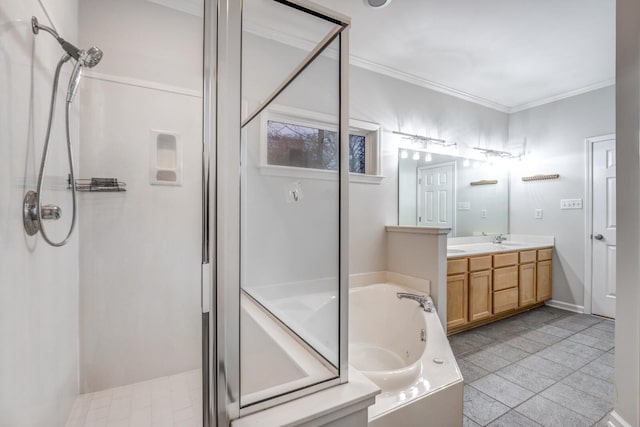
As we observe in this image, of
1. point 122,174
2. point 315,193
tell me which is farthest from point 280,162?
point 122,174

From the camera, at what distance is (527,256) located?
3.40 m

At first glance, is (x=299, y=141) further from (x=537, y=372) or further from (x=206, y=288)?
(x=537, y=372)

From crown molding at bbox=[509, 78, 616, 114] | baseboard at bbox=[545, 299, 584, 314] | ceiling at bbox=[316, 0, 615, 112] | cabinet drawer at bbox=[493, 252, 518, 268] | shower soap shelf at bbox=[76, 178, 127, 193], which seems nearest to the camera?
shower soap shelf at bbox=[76, 178, 127, 193]

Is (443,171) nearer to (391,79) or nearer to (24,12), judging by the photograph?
(391,79)

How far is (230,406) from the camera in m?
0.86

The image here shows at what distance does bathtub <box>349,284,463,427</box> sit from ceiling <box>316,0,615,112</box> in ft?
6.94

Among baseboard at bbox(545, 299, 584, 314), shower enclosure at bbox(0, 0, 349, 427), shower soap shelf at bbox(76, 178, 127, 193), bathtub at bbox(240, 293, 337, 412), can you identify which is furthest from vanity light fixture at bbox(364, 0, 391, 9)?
baseboard at bbox(545, 299, 584, 314)

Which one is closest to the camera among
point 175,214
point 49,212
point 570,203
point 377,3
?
point 49,212

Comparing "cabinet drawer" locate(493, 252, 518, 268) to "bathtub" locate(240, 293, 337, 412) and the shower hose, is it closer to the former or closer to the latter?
"bathtub" locate(240, 293, 337, 412)

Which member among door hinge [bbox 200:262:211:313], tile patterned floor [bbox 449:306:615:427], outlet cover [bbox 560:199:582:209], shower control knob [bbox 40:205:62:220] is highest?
outlet cover [bbox 560:199:582:209]

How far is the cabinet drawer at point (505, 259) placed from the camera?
9.91 feet

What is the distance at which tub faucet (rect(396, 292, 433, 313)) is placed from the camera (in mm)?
2091

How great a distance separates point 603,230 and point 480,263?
67.2 inches

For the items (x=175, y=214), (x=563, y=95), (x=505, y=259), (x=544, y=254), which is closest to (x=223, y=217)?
(x=175, y=214)
